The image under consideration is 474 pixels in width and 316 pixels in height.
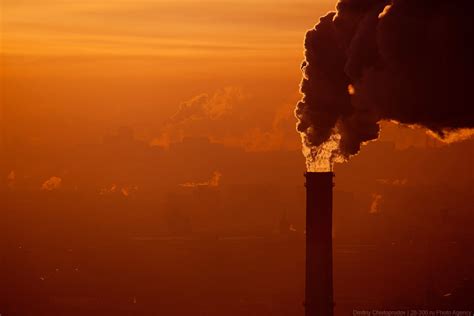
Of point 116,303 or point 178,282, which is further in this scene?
point 178,282

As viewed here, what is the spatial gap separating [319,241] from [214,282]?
11947cm

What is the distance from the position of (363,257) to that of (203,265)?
29632 millimetres

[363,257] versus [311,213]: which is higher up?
[311,213]

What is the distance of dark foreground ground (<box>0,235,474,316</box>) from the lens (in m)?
149

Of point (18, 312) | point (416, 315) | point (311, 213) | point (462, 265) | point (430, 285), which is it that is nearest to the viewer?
point (311, 213)

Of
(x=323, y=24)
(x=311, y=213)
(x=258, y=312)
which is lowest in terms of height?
(x=258, y=312)

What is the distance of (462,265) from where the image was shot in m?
185

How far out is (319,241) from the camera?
51688 mm

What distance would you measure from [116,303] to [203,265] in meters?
36.9

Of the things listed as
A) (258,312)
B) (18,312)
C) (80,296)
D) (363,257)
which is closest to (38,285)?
(80,296)

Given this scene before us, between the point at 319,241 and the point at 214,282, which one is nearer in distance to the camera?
the point at 319,241

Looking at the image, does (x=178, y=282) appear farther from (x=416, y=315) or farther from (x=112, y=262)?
(x=416, y=315)

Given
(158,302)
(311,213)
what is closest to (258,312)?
(158,302)

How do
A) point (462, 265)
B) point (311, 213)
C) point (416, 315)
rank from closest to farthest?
point (311, 213) < point (416, 315) < point (462, 265)
